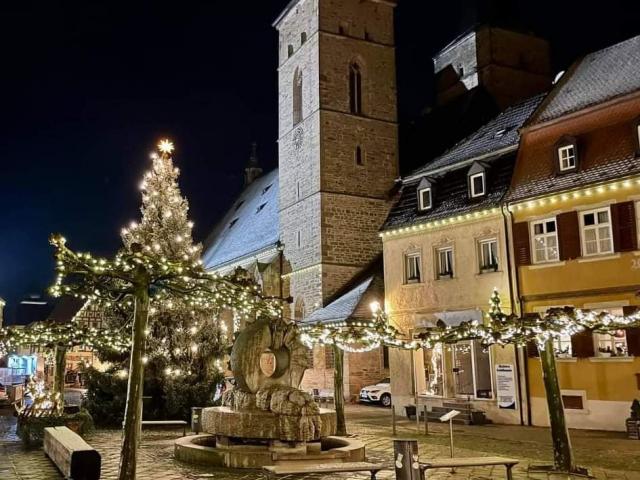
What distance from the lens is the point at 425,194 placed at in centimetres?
2453

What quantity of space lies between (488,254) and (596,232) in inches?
147

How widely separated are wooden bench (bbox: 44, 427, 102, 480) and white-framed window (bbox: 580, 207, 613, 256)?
45.2 ft

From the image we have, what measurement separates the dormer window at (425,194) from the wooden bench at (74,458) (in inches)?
589

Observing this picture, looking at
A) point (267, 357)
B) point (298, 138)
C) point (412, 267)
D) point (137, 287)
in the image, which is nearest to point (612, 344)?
point (412, 267)

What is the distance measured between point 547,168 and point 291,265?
53.4 feet

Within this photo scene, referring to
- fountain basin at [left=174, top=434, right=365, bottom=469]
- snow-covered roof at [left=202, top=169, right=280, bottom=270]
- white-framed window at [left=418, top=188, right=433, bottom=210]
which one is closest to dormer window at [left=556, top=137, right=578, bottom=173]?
white-framed window at [left=418, top=188, right=433, bottom=210]

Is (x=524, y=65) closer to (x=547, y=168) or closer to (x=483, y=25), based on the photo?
(x=483, y=25)

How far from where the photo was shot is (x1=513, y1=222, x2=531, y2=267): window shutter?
2055 centimetres

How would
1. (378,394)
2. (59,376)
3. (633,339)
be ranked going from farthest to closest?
(378,394)
(59,376)
(633,339)

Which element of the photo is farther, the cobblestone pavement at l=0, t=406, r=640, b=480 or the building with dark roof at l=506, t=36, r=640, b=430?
the building with dark roof at l=506, t=36, r=640, b=430

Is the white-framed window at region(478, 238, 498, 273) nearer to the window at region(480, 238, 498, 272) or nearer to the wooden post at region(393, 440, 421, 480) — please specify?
the window at region(480, 238, 498, 272)

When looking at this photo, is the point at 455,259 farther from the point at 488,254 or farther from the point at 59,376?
the point at 59,376

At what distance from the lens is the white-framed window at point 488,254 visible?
21625mm

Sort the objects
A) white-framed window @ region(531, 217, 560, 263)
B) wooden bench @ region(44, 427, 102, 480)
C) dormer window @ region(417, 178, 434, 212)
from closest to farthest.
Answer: wooden bench @ region(44, 427, 102, 480), white-framed window @ region(531, 217, 560, 263), dormer window @ region(417, 178, 434, 212)
